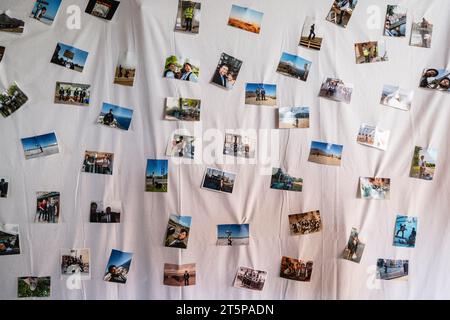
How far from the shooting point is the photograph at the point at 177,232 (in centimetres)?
182

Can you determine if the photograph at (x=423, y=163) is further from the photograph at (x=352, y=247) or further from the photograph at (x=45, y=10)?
the photograph at (x=45, y=10)

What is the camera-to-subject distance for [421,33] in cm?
188

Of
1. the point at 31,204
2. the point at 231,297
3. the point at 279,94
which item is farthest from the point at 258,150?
the point at 31,204

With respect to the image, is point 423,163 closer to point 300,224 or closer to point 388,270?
point 388,270

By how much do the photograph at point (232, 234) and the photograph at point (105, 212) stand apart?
16.6 inches

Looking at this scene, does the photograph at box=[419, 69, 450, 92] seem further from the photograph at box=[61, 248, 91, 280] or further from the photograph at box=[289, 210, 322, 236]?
the photograph at box=[61, 248, 91, 280]

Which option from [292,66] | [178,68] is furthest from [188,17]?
[292,66]

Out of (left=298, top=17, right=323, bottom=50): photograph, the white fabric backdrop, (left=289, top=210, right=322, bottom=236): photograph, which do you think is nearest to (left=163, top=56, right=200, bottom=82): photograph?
the white fabric backdrop

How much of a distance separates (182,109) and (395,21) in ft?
3.19

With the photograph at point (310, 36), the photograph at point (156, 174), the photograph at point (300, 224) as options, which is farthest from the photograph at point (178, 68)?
the photograph at point (300, 224)

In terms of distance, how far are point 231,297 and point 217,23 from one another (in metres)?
A: 1.13

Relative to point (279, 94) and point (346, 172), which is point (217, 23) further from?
point (346, 172)

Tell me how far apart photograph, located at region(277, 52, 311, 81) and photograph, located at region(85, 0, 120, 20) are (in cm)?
71

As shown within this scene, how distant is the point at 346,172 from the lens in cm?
187
